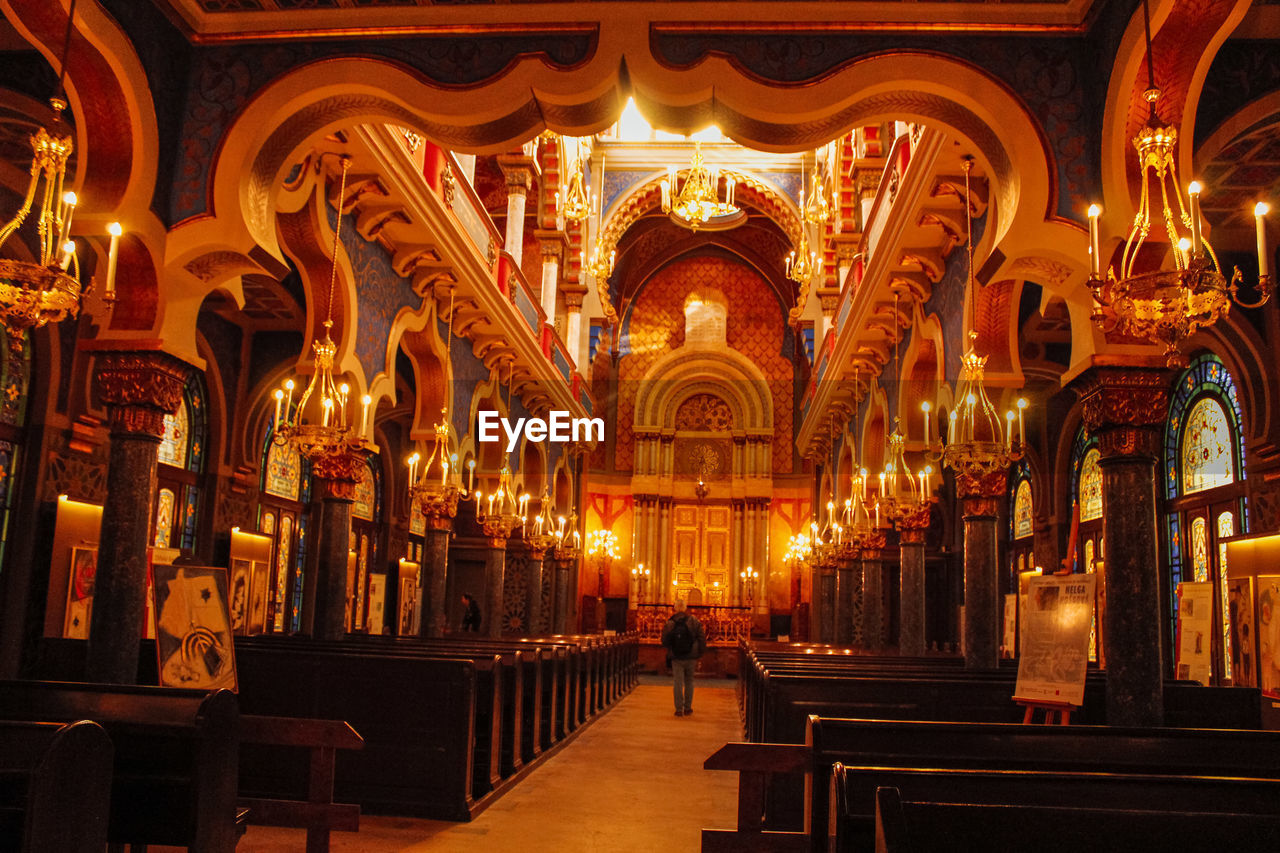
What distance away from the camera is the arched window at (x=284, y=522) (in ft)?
54.6

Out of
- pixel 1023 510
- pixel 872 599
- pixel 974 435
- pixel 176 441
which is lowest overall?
pixel 872 599

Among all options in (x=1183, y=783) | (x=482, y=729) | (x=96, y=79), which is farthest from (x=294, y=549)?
(x=1183, y=783)

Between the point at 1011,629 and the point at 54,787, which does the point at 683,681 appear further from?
the point at 54,787

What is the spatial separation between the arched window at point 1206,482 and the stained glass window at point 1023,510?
4.39 m

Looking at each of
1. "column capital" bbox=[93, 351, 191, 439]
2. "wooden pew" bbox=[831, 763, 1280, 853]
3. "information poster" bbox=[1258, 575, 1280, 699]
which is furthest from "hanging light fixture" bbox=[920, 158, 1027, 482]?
"column capital" bbox=[93, 351, 191, 439]

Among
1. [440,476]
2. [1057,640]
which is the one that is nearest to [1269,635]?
[1057,640]

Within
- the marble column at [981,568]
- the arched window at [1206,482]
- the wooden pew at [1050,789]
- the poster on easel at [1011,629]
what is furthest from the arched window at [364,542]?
the wooden pew at [1050,789]

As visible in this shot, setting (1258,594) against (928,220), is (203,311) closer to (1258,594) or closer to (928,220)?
(928,220)

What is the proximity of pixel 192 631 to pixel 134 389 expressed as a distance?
6.26 feet

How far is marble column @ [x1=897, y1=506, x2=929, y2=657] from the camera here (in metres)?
13.7

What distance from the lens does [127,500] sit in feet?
23.9

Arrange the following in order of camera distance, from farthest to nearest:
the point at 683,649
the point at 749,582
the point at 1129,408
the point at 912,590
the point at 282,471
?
the point at 749,582 → the point at 282,471 → the point at 683,649 → the point at 912,590 → the point at 1129,408

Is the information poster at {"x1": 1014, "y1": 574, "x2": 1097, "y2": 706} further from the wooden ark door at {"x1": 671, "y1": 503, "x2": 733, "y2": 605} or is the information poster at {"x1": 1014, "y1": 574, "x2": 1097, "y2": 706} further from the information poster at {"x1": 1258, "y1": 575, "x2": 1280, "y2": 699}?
the wooden ark door at {"x1": 671, "y1": 503, "x2": 733, "y2": 605}

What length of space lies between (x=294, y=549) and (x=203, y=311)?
193 inches
